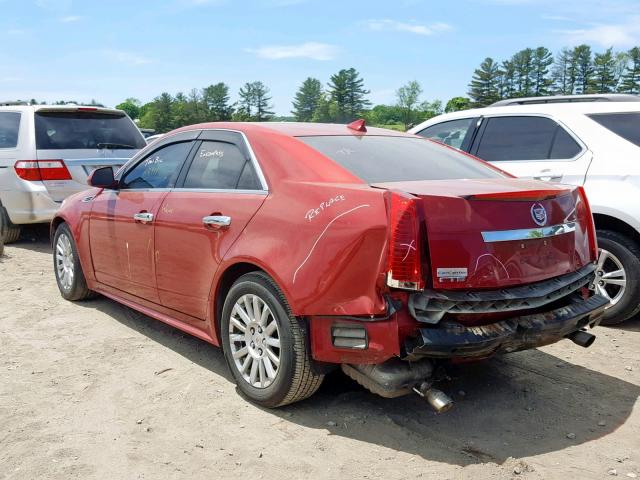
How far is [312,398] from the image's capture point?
379cm

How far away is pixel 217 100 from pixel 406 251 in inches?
5771

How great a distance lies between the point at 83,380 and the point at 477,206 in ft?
8.93

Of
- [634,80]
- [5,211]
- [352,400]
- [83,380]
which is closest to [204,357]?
[83,380]

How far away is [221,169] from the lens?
162 inches

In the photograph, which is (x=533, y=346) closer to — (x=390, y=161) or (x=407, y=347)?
(x=407, y=347)

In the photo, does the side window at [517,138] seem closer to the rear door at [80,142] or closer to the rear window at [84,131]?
the rear door at [80,142]

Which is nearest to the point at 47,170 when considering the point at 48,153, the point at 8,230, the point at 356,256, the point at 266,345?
the point at 48,153

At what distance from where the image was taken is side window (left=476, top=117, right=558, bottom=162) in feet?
19.2

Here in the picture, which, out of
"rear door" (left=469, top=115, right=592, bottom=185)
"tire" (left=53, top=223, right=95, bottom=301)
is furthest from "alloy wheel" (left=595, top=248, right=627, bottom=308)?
"tire" (left=53, top=223, right=95, bottom=301)

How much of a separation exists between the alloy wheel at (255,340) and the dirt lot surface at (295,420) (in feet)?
0.70

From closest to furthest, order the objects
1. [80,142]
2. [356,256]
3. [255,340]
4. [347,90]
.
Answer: [356,256]
[255,340]
[80,142]
[347,90]

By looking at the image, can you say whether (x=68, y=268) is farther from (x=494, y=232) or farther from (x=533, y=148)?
(x=533, y=148)

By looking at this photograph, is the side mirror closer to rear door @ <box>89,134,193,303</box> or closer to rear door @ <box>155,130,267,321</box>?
rear door @ <box>89,134,193,303</box>

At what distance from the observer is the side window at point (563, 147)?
5605 mm
